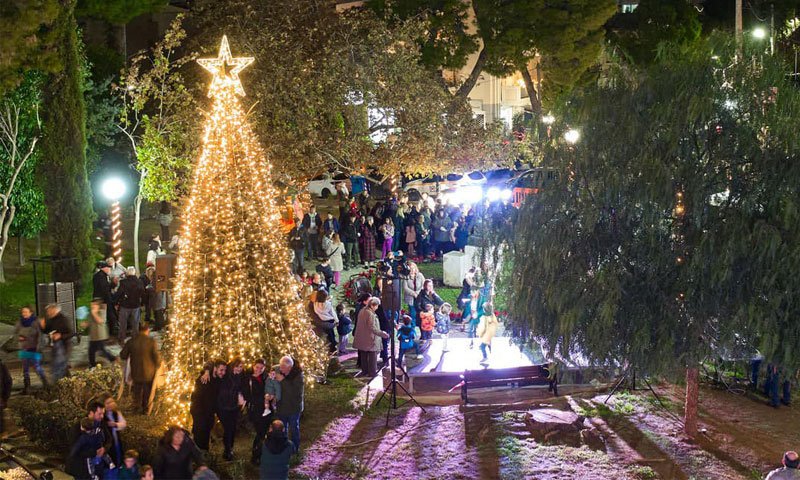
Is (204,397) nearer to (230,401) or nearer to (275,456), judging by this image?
(230,401)

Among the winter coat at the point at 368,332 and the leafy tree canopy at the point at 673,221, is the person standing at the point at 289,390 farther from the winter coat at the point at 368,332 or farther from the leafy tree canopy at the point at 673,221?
the winter coat at the point at 368,332

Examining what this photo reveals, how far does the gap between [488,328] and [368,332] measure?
1.95 m

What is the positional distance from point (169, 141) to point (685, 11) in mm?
24960

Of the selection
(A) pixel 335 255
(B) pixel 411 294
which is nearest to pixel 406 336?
(B) pixel 411 294

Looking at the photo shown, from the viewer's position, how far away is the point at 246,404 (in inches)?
484

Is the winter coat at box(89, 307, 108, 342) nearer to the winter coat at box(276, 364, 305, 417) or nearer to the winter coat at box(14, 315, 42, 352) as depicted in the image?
the winter coat at box(14, 315, 42, 352)

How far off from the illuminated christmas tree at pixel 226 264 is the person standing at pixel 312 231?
39.0 feet

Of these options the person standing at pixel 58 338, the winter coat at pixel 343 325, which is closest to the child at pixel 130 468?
the person standing at pixel 58 338

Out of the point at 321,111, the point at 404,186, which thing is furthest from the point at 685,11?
the point at 321,111

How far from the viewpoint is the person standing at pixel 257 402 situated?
11.6m

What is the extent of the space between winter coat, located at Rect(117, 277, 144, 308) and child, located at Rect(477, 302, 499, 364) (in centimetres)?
619

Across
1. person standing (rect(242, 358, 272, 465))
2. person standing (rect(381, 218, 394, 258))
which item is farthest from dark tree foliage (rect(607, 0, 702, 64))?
person standing (rect(242, 358, 272, 465))

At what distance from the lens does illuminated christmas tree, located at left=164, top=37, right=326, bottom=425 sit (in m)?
12.6

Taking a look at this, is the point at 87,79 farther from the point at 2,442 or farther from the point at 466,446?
the point at 466,446
